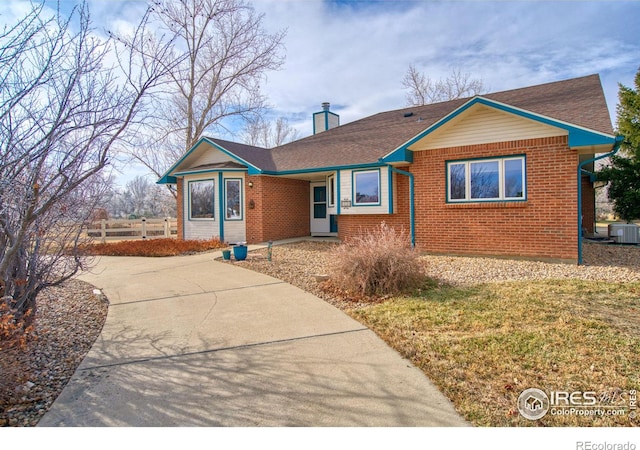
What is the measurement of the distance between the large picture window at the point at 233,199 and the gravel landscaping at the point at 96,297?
2.84 meters

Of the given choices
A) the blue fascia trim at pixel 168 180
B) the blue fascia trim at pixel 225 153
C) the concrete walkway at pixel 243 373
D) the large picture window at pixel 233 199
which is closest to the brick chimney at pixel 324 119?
the blue fascia trim at pixel 225 153

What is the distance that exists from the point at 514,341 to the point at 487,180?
6.73 metres

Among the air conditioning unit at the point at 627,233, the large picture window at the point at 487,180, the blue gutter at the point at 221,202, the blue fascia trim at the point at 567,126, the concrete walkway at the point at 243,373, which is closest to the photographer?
the concrete walkway at the point at 243,373

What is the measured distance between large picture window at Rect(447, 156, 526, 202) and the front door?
22.0 feet

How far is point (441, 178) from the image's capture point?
1071 cm

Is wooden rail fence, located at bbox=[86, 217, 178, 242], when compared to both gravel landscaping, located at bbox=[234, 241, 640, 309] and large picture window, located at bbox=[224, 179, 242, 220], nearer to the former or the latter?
large picture window, located at bbox=[224, 179, 242, 220]

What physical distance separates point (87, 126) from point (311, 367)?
3.23 m

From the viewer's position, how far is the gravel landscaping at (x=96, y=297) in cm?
329

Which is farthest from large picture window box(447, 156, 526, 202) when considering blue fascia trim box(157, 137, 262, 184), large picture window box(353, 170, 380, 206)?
blue fascia trim box(157, 137, 262, 184)

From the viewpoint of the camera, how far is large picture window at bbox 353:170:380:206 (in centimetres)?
1216

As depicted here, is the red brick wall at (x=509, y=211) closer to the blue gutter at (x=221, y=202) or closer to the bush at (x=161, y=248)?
the bush at (x=161, y=248)

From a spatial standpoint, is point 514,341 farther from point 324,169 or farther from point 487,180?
point 324,169

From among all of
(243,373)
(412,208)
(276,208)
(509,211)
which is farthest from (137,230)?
(243,373)
